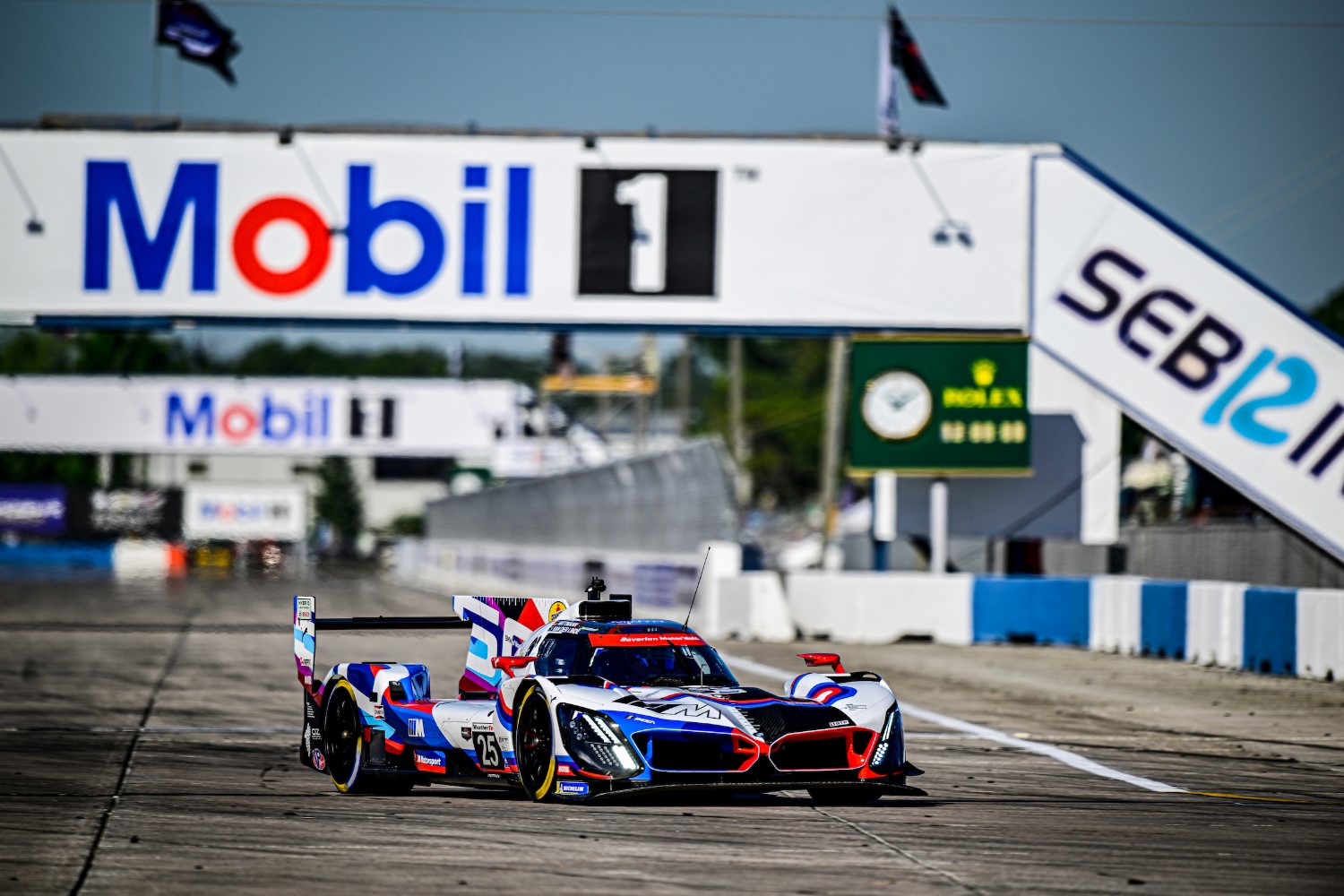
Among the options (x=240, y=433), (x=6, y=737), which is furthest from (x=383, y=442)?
(x=6, y=737)

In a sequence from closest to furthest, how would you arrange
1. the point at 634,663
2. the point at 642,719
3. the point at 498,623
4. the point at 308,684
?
the point at 642,719 < the point at 634,663 < the point at 498,623 < the point at 308,684

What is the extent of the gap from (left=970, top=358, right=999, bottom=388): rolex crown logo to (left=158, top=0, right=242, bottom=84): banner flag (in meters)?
12.9

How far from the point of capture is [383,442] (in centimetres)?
7219

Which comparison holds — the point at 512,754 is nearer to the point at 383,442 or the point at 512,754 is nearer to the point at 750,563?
the point at 750,563

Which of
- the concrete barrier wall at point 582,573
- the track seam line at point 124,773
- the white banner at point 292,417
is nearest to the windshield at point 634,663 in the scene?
the track seam line at point 124,773

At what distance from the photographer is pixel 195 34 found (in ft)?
101

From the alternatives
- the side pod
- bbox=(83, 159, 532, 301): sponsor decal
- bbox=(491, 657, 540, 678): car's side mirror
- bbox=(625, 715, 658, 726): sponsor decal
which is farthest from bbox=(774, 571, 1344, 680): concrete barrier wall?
bbox=(625, 715, 658, 726): sponsor decal

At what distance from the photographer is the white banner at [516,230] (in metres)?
29.9

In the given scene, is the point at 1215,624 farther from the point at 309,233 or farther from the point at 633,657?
the point at 309,233

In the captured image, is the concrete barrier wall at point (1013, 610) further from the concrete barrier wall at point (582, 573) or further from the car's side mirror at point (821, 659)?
the car's side mirror at point (821, 659)

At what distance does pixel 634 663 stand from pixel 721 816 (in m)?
1.10

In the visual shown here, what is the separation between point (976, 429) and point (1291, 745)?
50.4ft

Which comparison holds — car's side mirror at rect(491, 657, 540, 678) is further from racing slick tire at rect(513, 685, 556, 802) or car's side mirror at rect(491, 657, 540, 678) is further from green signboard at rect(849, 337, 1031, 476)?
green signboard at rect(849, 337, 1031, 476)

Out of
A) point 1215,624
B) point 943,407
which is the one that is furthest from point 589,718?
point 943,407
